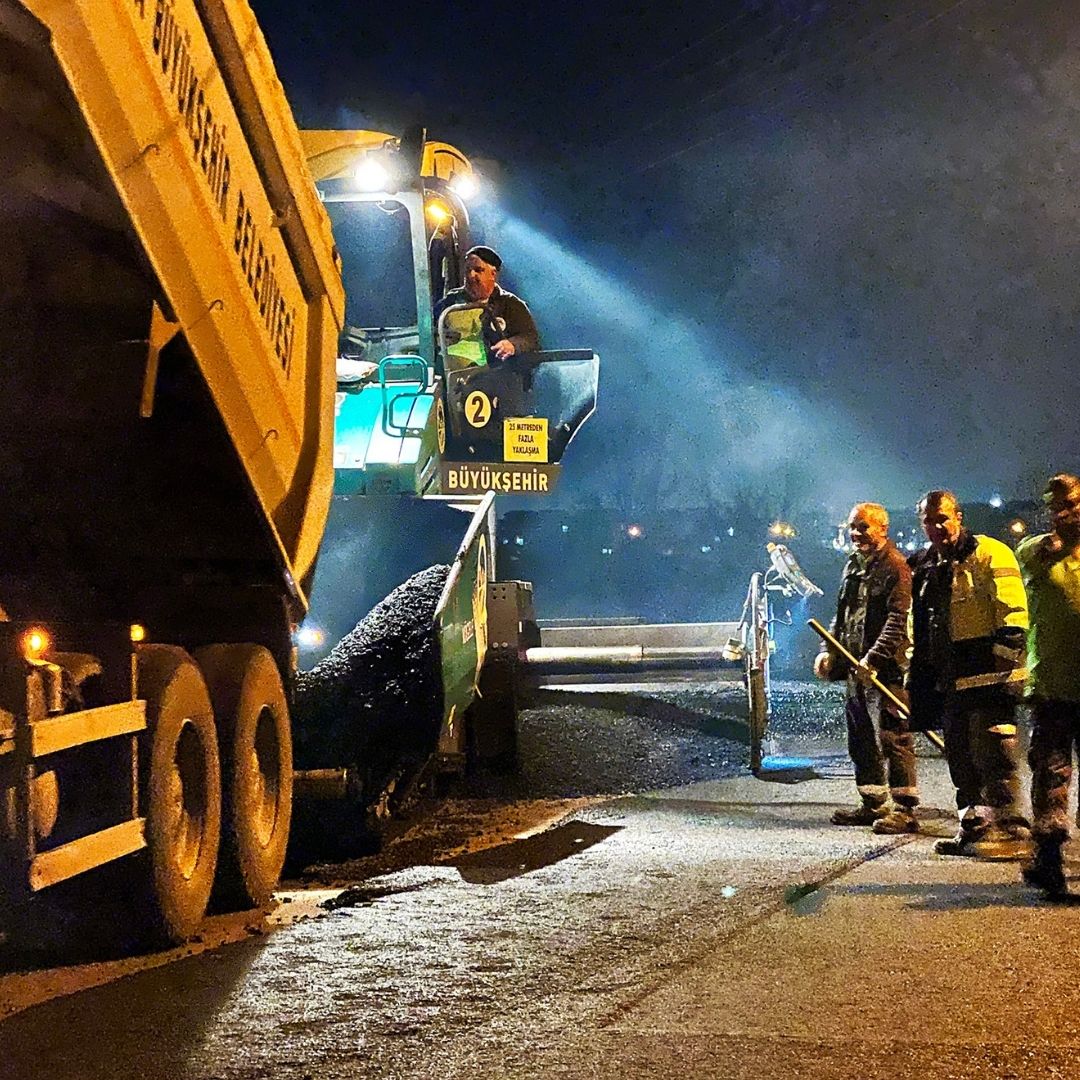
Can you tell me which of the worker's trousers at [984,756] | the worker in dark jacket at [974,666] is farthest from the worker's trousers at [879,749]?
the worker's trousers at [984,756]

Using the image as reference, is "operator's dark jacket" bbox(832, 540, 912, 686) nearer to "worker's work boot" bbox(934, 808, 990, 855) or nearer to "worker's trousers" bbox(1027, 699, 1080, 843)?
"worker's work boot" bbox(934, 808, 990, 855)

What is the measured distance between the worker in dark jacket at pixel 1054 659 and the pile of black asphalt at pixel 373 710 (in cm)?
329

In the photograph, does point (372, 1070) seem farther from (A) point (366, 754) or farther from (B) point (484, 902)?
(A) point (366, 754)

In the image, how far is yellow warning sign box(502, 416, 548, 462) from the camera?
10.9 m

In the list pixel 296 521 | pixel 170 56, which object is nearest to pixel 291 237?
pixel 296 521

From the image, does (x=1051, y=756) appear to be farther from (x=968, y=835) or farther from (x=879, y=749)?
(x=879, y=749)

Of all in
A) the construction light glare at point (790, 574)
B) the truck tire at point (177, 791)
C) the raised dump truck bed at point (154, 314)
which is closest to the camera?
the raised dump truck bed at point (154, 314)

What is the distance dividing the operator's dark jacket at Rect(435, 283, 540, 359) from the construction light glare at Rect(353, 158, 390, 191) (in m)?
0.90

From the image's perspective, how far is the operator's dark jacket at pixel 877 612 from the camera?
8344mm

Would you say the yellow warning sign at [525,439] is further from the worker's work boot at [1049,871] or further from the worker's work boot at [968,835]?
the worker's work boot at [1049,871]

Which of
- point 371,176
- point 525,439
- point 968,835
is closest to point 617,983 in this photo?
point 968,835

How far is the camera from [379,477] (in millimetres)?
9617

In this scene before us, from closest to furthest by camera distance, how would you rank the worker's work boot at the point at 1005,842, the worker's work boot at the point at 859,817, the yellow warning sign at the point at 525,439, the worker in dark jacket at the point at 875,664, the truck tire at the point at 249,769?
the truck tire at the point at 249,769 → the worker's work boot at the point at 1005,842 → the worker in dark jacket at the point at 875,664 → the worker's work boot at the point at 859,817 → the yellow warning sign at the point at 525,439

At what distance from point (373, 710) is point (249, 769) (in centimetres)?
207
